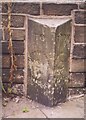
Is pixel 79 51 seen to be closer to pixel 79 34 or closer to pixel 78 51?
pixel 78 51

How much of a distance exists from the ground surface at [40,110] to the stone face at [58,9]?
1107mm

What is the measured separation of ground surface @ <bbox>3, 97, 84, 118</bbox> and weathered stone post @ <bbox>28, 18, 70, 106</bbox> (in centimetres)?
9

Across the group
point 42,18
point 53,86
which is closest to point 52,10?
point 42,18

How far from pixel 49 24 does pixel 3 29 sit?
0.61m

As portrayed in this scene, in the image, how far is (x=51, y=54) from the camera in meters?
3.58

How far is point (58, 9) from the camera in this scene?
3803 millimetres

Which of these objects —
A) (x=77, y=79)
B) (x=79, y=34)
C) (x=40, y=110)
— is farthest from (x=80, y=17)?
(x=40, y=110)

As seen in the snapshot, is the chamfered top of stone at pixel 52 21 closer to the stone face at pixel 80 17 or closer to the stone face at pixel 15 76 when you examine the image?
the stone face at pixel 80 17

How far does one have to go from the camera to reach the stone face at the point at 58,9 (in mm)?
3799

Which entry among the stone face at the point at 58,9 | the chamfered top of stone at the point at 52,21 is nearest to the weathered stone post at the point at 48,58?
the chamfered top of stone at the point at 52,21

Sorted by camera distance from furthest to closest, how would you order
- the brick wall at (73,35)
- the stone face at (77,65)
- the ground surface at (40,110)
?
the stone face at (77,65) → the brick wall at (73,35) → the ground surface at (40,110)

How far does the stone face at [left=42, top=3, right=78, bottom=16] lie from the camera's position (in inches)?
150

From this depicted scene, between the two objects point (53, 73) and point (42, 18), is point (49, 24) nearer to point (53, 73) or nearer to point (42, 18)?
point (42, 18)

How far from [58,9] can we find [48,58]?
0.64m
